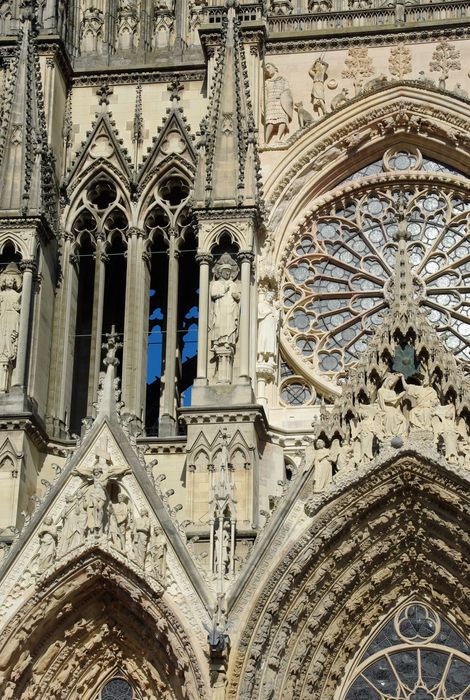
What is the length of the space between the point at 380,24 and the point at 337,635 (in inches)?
343

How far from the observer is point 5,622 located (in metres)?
18.3

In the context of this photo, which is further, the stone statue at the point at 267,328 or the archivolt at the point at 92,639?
the stone statue at the point at 267,328

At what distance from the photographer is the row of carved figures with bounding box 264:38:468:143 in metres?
22.1

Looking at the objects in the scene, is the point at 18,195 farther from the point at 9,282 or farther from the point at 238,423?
the point at 238,423

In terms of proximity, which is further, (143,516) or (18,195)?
(18,195)

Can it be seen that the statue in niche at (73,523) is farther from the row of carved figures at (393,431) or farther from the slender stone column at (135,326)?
the row of carved figures at (393,431)

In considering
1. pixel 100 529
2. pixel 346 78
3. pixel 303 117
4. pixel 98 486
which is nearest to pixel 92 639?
pixel 100 529

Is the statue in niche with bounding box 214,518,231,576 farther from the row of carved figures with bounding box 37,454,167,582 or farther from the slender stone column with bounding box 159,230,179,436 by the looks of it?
the slender stone column with bounding box 159,230,179,436

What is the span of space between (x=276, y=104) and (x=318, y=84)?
2.08ft

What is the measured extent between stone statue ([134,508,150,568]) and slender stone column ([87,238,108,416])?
9.31 feet

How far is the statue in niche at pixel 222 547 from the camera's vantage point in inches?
712

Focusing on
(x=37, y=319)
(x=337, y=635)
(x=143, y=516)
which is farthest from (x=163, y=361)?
(x=337, y=635)

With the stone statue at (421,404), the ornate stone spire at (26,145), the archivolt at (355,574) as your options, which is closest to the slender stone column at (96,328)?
the ornate stone spire at (26,145)

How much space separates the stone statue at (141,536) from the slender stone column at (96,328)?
9.31 ft
